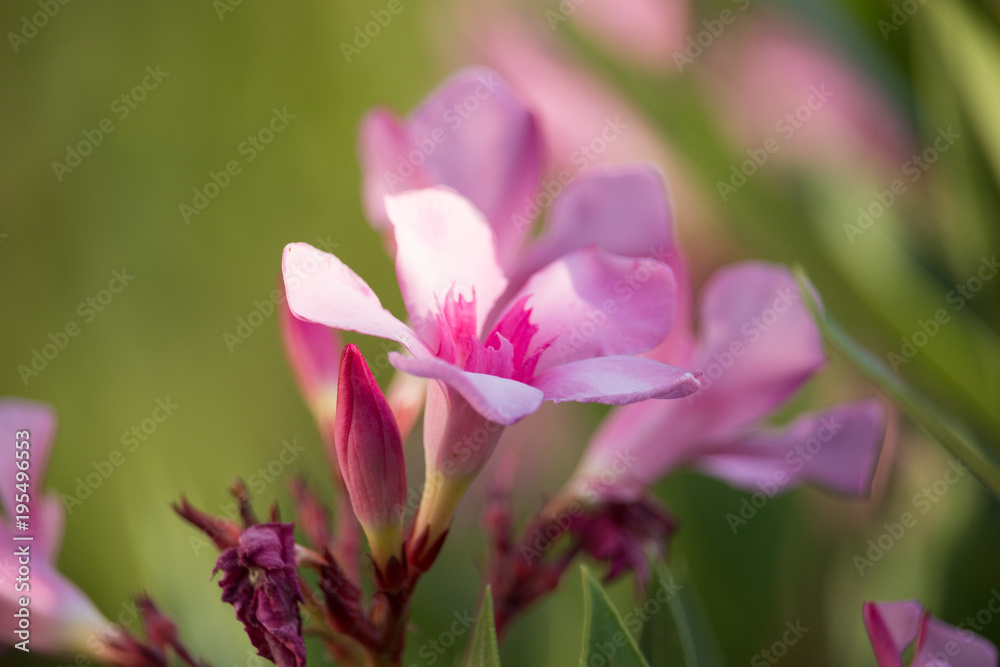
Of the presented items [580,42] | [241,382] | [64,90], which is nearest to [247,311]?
[241,382]

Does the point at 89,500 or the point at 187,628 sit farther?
the point at 89,500

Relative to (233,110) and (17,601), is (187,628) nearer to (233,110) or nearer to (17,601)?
(17,601)

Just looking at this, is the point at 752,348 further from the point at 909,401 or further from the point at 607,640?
the point at 607,640

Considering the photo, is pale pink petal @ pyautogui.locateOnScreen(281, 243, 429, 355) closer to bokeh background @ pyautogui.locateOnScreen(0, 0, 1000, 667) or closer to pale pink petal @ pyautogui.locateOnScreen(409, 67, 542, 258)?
→ pale pink petal @ pyautogui.locateOnScreen(409, 67, 542, 258)

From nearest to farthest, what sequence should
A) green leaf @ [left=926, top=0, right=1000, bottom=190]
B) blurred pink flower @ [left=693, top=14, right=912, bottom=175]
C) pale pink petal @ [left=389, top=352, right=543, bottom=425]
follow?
1. pale pink petal @ [left=389, top=352, right=543, bottom=425]
2. green leaf @ [left=926, top=0, right=1000, bottom=190]
3. blurred pink flower @ [left=693, top=14, right=912, bottom=175]

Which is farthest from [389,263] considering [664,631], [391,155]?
[664,631]

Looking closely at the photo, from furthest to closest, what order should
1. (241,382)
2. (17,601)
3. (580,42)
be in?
1. (241,382)
2. (580,42)
3. (17,601)

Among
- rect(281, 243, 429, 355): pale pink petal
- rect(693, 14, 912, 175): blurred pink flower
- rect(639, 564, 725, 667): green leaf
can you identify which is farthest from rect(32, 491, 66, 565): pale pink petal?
rect(693, 14, 912, 175): blurred pink flower
